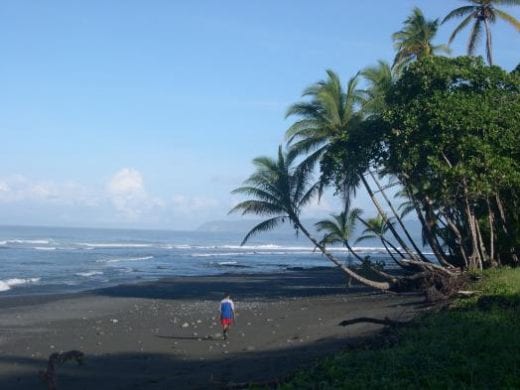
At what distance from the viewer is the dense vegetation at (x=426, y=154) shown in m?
17.4

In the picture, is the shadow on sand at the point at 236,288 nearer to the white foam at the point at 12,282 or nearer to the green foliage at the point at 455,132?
the white foam at the point at 12,282

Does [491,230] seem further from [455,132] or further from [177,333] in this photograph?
[177,333]

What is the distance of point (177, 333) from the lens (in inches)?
632

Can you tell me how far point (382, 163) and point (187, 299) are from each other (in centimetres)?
888

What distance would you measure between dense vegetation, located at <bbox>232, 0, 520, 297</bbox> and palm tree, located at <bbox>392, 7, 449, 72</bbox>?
3.08m

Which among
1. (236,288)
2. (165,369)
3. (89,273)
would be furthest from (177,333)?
(89,273)

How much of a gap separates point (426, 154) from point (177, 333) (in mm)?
8183

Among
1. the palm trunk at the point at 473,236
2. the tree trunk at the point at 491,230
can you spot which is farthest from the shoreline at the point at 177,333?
the tree trunk at the point at 491,230

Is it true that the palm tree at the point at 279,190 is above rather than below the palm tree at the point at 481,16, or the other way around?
below

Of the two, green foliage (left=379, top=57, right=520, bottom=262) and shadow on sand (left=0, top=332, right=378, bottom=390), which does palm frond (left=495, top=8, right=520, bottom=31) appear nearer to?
green foliage (left=379, top=57, right=520, bottom=262)

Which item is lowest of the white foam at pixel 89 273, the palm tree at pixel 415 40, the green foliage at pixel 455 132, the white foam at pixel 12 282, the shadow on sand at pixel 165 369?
the shadow on sand at pixel 165 369

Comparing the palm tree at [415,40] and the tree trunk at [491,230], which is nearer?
the tree trunk at [491,230]

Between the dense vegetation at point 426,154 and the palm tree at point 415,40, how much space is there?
308 centimetres

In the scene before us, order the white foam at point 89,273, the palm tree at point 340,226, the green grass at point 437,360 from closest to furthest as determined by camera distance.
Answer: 1. the green grass at point 437,360
2. the palm tree at point 340,226
3. the white foam at point 89,273
